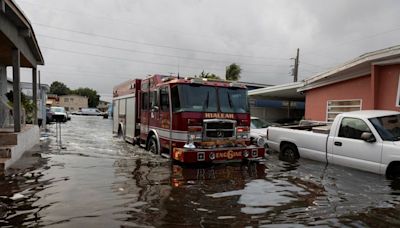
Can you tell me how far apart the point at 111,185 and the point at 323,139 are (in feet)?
19.2

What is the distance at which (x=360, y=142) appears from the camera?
363 inches

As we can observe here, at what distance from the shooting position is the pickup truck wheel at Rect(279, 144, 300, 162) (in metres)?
11.7

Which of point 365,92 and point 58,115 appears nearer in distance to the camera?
point 365,92

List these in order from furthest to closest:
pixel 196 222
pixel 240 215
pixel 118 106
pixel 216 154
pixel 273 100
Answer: pixel 273 100
pixel 118 106
pixel 216 154
pixel 240 215
pixel 196 222

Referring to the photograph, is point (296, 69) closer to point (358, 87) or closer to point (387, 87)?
point (358, 87)

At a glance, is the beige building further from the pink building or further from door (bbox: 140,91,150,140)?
door (bbox: 140,91,150,140)

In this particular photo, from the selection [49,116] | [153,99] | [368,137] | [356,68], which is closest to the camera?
A: [368,137]

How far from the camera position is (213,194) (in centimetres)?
742

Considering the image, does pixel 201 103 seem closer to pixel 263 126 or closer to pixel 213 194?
pixel 213 194

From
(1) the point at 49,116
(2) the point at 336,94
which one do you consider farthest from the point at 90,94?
(2) the point at 336,94

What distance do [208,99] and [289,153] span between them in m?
3.28

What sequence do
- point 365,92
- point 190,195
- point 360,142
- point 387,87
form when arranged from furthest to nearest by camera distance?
1. point 365,92
2. point 387,87
3. point 360,142
4. point 190,195

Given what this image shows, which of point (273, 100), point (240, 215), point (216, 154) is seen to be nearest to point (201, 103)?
point (216, 154)

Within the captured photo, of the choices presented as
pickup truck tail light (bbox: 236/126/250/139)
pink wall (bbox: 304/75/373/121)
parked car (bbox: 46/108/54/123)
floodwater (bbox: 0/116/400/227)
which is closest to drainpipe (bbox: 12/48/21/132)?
floodwater (bbox: 0/116/400/227)
